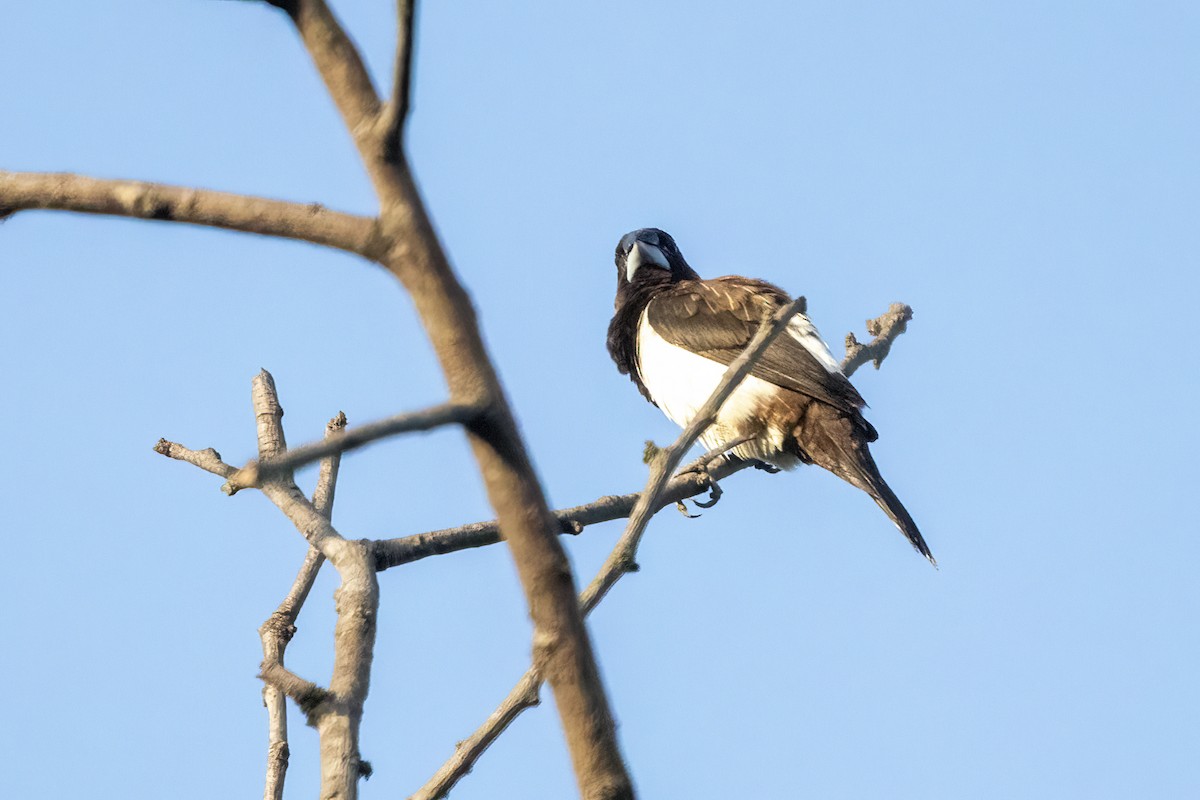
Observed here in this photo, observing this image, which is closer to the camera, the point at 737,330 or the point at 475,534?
the point at 475,534

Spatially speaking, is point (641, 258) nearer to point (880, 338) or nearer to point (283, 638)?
point (880, 338)

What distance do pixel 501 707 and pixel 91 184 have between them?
146cm

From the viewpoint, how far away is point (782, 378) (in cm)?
789

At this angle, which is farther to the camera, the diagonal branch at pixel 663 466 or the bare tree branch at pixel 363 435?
the diagonal branch at pixel 663 466

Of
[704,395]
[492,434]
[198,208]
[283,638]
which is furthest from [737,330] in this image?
[492,434]

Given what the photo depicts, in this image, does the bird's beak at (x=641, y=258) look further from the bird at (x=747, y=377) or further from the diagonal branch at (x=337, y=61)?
the diagonal branch at (x=337, y=61)

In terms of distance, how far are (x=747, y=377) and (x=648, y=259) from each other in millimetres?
1643

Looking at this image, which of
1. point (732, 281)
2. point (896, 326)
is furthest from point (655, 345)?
point (896, 326)

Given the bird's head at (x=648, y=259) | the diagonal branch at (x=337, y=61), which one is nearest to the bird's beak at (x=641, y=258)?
the bird's head at (x=648, y=259)

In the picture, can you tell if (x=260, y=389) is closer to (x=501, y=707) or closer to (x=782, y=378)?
(x=501, y=707)

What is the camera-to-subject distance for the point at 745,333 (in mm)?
8273

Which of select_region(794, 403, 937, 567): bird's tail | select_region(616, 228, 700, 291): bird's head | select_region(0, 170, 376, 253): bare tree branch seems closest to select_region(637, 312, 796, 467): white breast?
select_region(794, 403, 937, 567): bird's tail

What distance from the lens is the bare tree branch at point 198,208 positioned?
1.51 metres

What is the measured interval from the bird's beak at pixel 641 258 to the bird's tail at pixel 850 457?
2.11 metres
